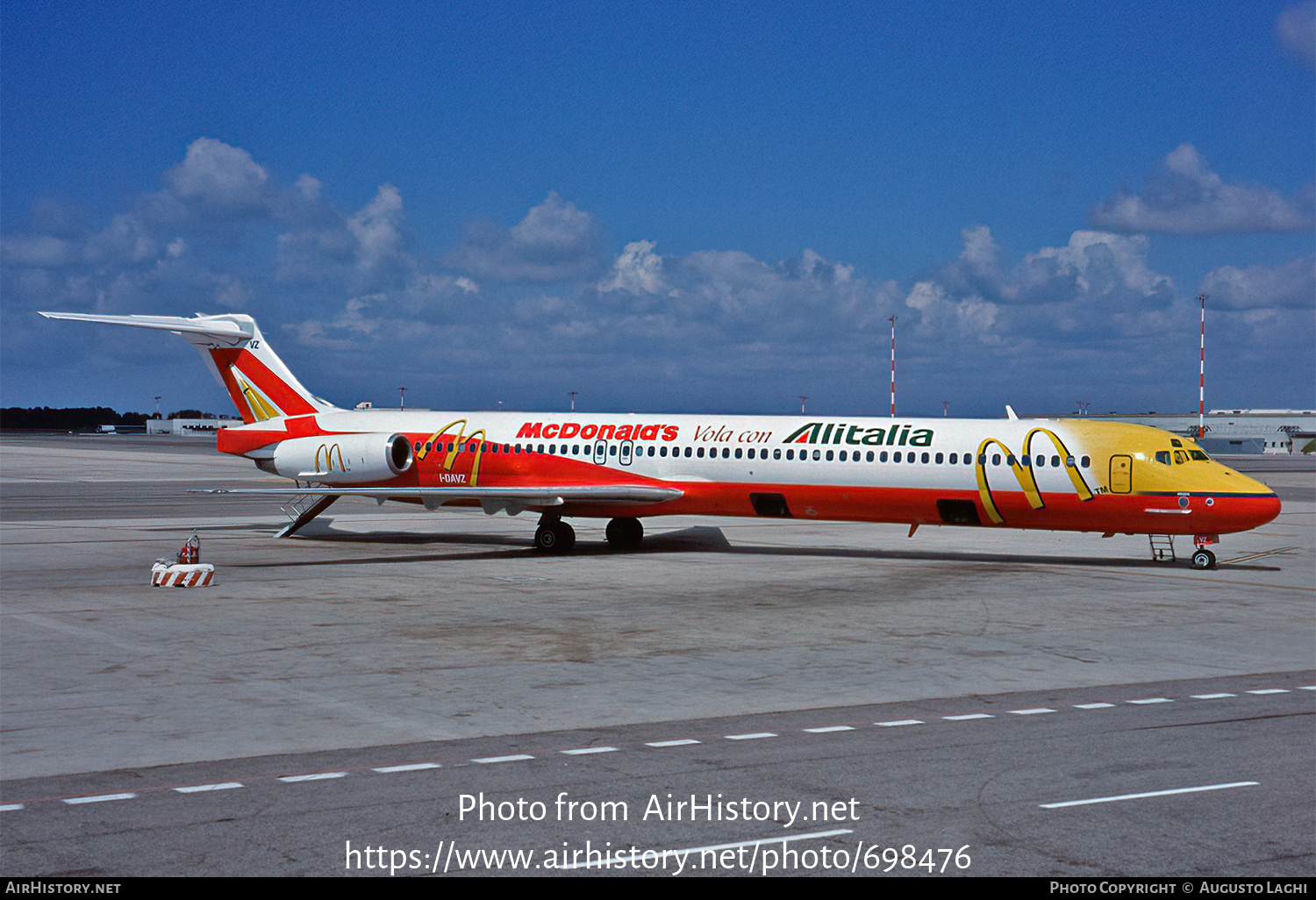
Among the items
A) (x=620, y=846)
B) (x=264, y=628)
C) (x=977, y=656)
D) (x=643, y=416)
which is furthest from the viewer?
(x=643, y=416)

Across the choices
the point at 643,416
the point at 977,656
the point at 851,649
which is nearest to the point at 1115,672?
the point at 977,656

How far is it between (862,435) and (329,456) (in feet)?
48.9

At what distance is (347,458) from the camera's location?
113 feet

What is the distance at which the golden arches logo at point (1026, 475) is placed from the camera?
94.9 feet

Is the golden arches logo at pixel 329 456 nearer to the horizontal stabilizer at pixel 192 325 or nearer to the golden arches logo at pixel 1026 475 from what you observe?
the horizontal stabilizer at pixel 192 325

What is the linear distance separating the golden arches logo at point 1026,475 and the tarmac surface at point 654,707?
5.76 feet

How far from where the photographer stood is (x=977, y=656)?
18.2m

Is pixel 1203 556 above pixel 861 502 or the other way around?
the other way around

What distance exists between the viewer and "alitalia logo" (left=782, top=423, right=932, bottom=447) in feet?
100

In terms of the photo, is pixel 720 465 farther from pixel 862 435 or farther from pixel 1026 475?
pixel 1026 475

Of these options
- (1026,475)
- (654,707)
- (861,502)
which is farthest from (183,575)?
(1026,475)

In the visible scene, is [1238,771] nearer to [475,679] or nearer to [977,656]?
[977,656]

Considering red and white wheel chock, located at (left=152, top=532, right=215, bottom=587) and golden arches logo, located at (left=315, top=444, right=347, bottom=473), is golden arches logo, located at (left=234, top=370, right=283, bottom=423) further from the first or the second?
red and white wheel chock, located at (left=152, top=532, right=215, bottom=587)

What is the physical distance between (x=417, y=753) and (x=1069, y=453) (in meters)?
20.8
